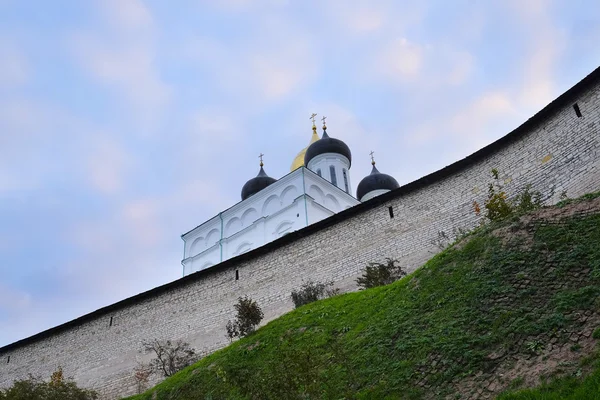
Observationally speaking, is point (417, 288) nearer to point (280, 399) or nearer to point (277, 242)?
point (280, 399)

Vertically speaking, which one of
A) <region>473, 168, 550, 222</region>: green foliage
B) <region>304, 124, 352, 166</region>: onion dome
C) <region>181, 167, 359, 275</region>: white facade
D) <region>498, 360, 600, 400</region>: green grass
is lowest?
<region>498, 360, 600, 400</region>: green grass

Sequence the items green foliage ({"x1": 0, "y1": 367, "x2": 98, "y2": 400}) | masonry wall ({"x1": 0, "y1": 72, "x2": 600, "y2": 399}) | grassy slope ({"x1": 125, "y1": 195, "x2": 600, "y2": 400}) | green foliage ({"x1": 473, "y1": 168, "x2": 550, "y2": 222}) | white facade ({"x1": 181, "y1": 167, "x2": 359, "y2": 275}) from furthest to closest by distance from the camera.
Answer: white facade ({"x1": 181, "y1": 167, "x2": 359, "y2": 275})
green foliage ({"x1": 0, "y1": 367, "x2": 98, "y2": 400})
masonry wall ({"x1": 0, "y1": 72, "x2": 600, "y2": 399})
green foliage ({"x1": 473, "y1": 168, "x2": 550, "y2": 222})
grassy slope ({"x1": 125, "y1": 195, "x2": 600, "y2": 400})

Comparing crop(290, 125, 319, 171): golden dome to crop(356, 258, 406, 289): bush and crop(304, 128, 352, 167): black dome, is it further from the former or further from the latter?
crop(356, 258, 406, 289): bush

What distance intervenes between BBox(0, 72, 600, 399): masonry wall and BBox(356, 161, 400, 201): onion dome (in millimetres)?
13667

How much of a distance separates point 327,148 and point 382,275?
17.6m

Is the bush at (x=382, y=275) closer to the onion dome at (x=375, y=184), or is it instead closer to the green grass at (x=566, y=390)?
the green grass at (x=566, y=390)

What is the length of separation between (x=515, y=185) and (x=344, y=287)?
4194mm

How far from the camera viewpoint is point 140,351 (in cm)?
1602

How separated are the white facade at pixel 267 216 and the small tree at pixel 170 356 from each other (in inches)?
417

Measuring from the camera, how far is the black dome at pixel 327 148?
29062 millimetres

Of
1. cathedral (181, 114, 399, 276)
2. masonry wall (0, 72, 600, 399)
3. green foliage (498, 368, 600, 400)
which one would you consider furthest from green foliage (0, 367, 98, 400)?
cathedral (181, 114, 399, 276)

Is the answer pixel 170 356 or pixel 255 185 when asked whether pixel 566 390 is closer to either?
pixel 170 356

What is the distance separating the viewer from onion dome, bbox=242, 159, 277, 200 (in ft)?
94.8

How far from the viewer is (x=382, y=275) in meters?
11.8
